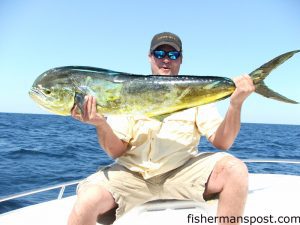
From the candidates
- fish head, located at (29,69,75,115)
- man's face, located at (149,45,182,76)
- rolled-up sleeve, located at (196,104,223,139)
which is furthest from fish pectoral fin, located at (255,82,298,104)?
fish head, located at (29,69,75,115)

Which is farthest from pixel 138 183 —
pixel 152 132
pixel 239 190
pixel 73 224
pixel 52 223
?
pixel 52 223

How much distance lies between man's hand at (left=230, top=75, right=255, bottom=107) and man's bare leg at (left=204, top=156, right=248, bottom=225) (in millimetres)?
462

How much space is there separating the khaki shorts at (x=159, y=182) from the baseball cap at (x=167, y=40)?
0.99m

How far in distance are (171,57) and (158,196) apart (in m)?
1.20

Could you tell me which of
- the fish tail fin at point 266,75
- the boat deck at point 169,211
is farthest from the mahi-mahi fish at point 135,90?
the boat deck at point 169,211

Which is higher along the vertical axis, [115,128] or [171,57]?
[171,57]

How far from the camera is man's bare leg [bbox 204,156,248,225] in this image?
2316mm

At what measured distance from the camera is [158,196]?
8.80 feet

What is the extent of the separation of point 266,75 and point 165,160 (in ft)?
3.30

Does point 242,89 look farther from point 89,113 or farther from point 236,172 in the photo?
point 89,113

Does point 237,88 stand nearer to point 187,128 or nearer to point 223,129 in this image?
point 223,129

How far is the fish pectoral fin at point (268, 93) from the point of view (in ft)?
7.46

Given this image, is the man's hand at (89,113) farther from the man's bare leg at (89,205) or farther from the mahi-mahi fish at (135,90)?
the man's bare leg at (89,205)

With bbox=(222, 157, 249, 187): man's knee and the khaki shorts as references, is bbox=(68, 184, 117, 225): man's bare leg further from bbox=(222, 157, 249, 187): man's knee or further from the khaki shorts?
bbox=(222, 157, 249, 187): man's knee
